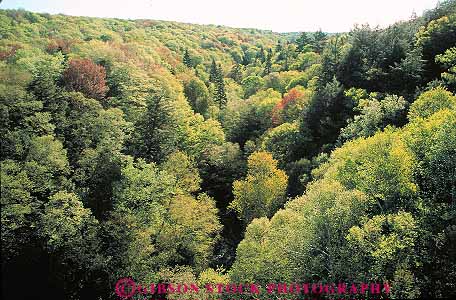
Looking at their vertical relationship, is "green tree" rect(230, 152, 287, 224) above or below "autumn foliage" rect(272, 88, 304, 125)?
below

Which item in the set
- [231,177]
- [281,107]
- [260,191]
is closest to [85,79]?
[231,177]

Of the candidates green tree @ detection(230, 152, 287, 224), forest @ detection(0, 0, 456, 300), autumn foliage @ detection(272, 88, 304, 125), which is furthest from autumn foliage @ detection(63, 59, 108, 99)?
Result: autumn foliage @ detection(272, 88, 304, 125)

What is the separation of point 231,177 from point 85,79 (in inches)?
791

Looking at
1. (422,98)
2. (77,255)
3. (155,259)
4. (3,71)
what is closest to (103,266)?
(77,255)

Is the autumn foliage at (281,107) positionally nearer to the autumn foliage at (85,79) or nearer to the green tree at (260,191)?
the green tree at (260,191)

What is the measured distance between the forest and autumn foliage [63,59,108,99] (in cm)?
17

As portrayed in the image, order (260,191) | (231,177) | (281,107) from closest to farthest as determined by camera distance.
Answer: (260,191) → (231,177) → (281,107)

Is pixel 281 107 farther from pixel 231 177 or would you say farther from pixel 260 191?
pixel 260 191

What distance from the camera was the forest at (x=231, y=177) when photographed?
20766 millimetres

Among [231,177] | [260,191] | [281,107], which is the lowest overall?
[260,191]

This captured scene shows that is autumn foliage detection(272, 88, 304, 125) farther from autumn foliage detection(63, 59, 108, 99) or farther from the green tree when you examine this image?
autumn foliage detection(63, 59, 108, 99)

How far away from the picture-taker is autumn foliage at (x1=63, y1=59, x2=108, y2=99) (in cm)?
3828

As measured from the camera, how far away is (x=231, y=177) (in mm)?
45812

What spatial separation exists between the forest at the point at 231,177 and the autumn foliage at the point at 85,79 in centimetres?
17
